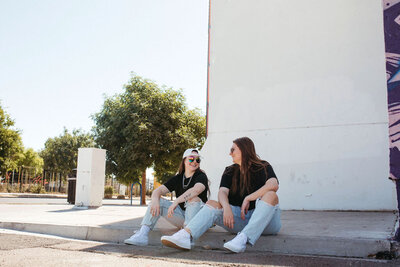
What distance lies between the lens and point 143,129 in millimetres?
17719

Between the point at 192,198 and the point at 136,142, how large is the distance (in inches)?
561

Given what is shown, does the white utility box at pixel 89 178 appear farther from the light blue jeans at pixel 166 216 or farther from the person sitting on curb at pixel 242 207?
the person sitting on curb at pixel 242 207

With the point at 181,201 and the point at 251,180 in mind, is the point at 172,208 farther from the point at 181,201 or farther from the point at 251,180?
the point at 251,180

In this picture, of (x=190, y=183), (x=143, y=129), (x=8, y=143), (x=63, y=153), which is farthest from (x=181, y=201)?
(x=63, y=153)

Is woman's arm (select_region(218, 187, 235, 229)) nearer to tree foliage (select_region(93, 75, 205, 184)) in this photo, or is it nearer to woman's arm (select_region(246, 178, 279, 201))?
woman's arm (select_region(246, 178, 279, 201))

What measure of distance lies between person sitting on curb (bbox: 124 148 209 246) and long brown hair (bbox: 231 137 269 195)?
41 cm

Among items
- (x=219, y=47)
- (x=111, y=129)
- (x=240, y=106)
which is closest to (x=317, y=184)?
(x=240, y=106)

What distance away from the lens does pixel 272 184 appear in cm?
363

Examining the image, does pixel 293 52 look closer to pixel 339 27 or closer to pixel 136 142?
pixel 339 27

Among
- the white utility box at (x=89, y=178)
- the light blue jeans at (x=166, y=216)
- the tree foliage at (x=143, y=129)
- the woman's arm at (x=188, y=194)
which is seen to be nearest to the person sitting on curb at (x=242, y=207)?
the woman's arm at (x=188, y=194)

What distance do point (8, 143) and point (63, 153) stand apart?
14.2 metres

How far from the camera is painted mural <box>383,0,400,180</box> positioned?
3838 millimetres

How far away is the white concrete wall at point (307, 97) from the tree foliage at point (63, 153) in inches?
1214

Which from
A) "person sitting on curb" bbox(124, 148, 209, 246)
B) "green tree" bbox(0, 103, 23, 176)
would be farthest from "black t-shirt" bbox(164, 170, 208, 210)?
"green tree" bbox(0, 103, 23, 176)
